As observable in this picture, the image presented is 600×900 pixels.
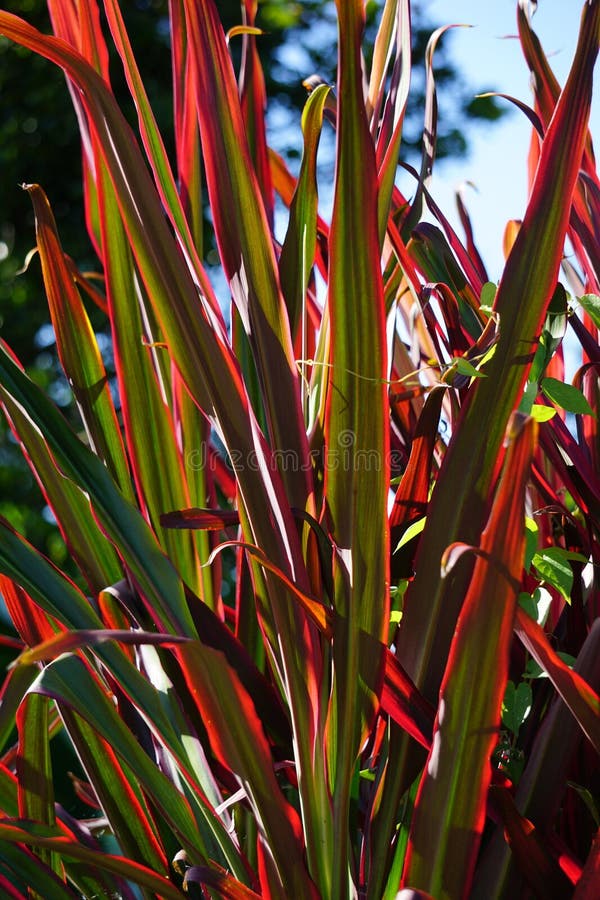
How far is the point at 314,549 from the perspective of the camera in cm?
43

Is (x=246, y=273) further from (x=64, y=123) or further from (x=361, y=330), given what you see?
(x=64, y=123)

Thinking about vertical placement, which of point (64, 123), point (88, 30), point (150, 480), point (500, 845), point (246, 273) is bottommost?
point (500, 845)

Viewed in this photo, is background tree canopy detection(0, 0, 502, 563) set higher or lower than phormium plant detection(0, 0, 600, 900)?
A: higher

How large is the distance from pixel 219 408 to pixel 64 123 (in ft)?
17.3

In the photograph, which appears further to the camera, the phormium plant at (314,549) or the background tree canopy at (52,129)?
the background tree canopy at (52,129)

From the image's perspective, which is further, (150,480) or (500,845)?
(150,480)

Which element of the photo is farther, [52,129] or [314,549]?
[52,129]

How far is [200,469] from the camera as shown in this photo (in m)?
0.55

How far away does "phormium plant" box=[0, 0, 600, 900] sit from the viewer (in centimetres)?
36

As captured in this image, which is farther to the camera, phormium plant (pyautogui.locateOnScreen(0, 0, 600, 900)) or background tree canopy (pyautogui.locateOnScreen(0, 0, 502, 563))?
background tree canopy (pyautogui.locateOnScreen(0, 0, 502, 563))

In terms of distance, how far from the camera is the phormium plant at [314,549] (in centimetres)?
36

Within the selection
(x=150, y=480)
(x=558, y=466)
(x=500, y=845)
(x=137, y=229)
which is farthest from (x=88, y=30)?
(x=500, y=845)

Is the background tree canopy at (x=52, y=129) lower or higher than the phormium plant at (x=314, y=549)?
higher

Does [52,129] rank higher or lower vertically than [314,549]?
higher
